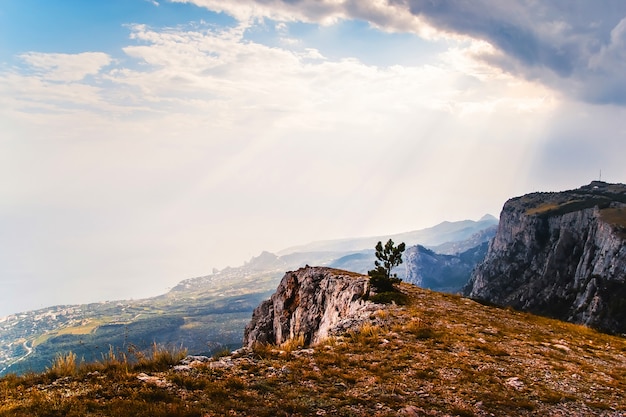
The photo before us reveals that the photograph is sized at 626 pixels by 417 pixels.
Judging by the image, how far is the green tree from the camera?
45.4 metres

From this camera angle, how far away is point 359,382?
54.9ft

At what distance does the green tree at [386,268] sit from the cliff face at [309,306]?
1.87 m

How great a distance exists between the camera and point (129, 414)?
35.9 feet

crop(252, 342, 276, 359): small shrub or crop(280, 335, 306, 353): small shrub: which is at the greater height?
crop(252, 342, 276, 359): small shrub

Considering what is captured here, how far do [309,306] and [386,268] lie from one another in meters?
15.2

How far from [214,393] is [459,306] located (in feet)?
114

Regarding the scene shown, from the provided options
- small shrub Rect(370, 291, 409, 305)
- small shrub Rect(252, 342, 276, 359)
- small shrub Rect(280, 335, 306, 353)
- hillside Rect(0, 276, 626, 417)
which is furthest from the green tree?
small shrub Rect(252, 342, 276, 359)

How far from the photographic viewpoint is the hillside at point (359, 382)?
1230cm

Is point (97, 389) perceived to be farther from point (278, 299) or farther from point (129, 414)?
point (278, 299)

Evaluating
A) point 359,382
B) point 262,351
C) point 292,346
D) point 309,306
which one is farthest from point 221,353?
point 309,306

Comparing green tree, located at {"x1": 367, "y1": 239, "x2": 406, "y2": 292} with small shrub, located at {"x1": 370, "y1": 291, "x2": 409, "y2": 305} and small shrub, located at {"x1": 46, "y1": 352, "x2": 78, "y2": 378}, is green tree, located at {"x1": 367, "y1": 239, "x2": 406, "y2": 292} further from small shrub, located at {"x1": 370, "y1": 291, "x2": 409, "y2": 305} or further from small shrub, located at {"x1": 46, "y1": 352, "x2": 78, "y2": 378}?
small shrub, located at {"x1": 46, "y1": 352, "x2": 78, "y2": 378}

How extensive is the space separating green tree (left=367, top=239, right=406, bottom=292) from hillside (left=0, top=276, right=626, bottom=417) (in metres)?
18.3

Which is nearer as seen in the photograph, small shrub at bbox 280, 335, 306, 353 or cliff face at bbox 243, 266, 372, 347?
small shrub at bbox 280, 335, 306, 353

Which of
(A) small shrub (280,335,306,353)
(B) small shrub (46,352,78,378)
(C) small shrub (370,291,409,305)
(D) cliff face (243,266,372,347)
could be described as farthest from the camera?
(D) cliff face (243,266,372,347)
